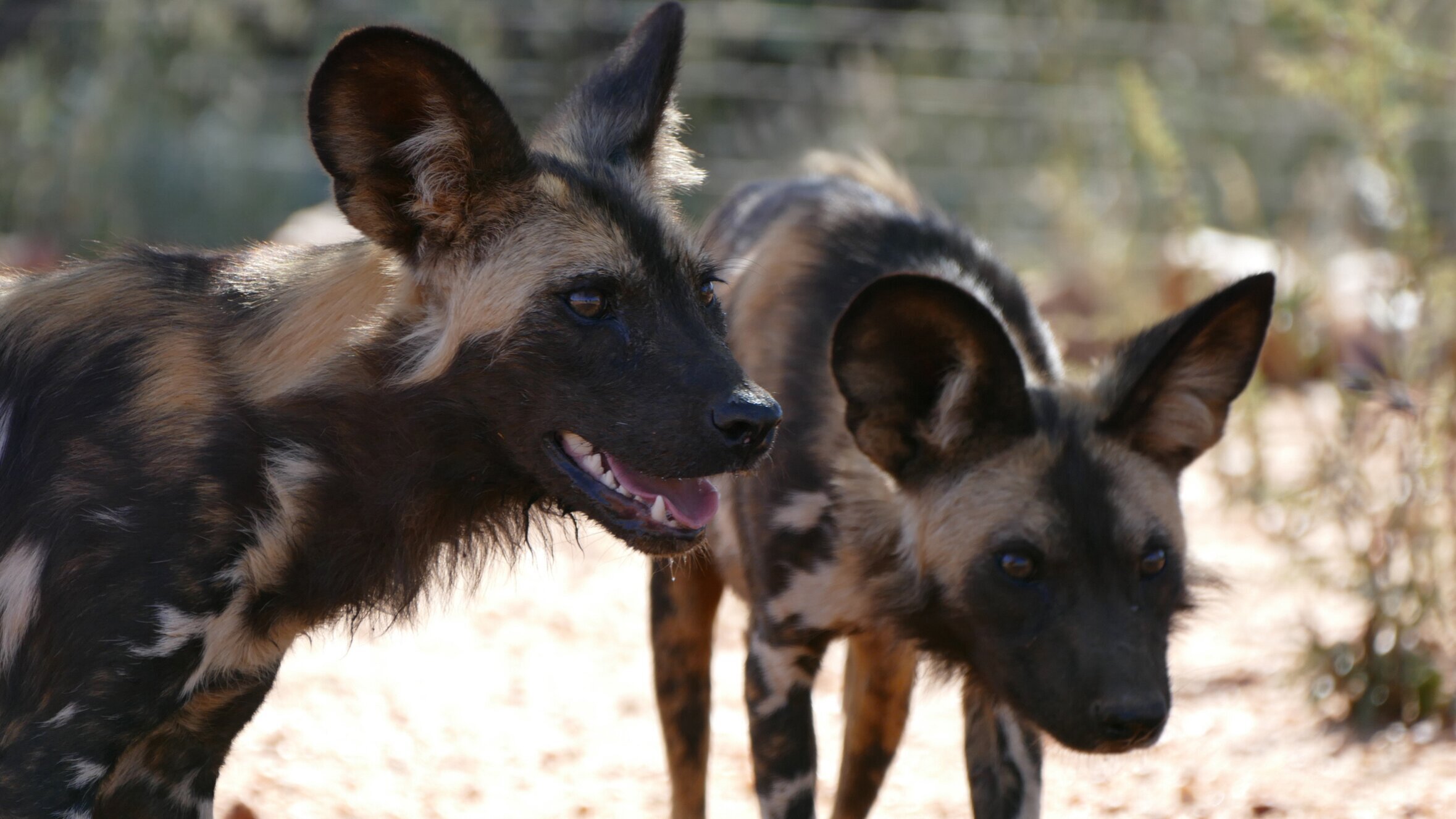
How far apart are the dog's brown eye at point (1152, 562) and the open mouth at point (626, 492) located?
70cm

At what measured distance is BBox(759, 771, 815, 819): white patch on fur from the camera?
109 inches

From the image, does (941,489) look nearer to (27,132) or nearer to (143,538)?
(143,538)

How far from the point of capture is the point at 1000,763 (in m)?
2.77

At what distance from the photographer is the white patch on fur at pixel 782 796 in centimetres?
278

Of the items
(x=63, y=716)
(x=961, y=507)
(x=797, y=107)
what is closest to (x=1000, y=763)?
(x=961, y=507)

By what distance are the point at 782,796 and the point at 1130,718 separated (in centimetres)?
72

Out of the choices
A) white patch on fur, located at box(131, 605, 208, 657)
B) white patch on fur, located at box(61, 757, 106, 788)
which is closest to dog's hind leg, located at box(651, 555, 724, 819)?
white patch on fur, located at box(131, 605, 208, 657)

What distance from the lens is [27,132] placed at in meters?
8.72

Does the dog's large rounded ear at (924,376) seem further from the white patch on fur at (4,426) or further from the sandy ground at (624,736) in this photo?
the white patch on fur at (4,426)

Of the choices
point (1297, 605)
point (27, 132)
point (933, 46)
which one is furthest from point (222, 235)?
point (1297, 605)

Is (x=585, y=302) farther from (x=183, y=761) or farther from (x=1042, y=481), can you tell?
(x=183, y=761)

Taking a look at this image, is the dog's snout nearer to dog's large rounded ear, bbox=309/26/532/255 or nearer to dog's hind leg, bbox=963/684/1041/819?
dog's hind leg, bbox=963/684/1041/819

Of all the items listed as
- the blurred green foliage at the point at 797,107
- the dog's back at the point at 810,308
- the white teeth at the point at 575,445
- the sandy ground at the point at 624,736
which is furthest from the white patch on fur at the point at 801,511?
the blurred green foliage at the point at 797,107

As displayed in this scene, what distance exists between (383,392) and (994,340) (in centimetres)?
96
